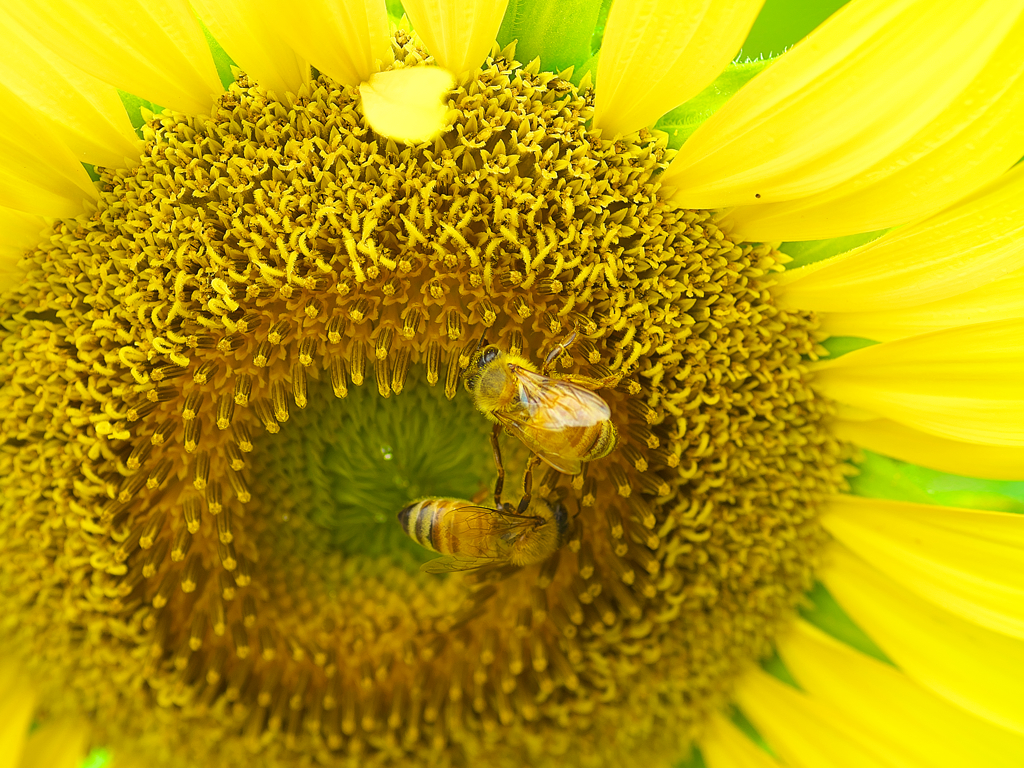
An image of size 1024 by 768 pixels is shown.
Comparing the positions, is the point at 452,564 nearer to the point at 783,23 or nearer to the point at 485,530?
the point at 485,530

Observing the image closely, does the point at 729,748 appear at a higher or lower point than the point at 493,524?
lower

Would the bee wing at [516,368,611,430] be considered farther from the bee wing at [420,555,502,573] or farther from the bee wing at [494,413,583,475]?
the bee wing at [420,555,502,573]

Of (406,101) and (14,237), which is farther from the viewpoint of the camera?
(14,237)

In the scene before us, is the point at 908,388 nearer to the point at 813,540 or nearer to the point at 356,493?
the point at 813,540

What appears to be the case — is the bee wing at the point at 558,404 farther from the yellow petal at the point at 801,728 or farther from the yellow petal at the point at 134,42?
the yellow petal at the point at 801,728

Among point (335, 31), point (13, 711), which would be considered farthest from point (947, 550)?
point (13, 711)

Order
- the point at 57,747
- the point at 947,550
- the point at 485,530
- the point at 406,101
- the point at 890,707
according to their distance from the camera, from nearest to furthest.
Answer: the point at 406,101 < the point at 485,530 < the point at 947,550 < the point at 890,707 < the point at 57,747

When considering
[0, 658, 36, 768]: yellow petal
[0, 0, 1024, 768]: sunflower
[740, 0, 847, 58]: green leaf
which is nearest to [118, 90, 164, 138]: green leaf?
[0, 0, 1024, 768]: sunflower
